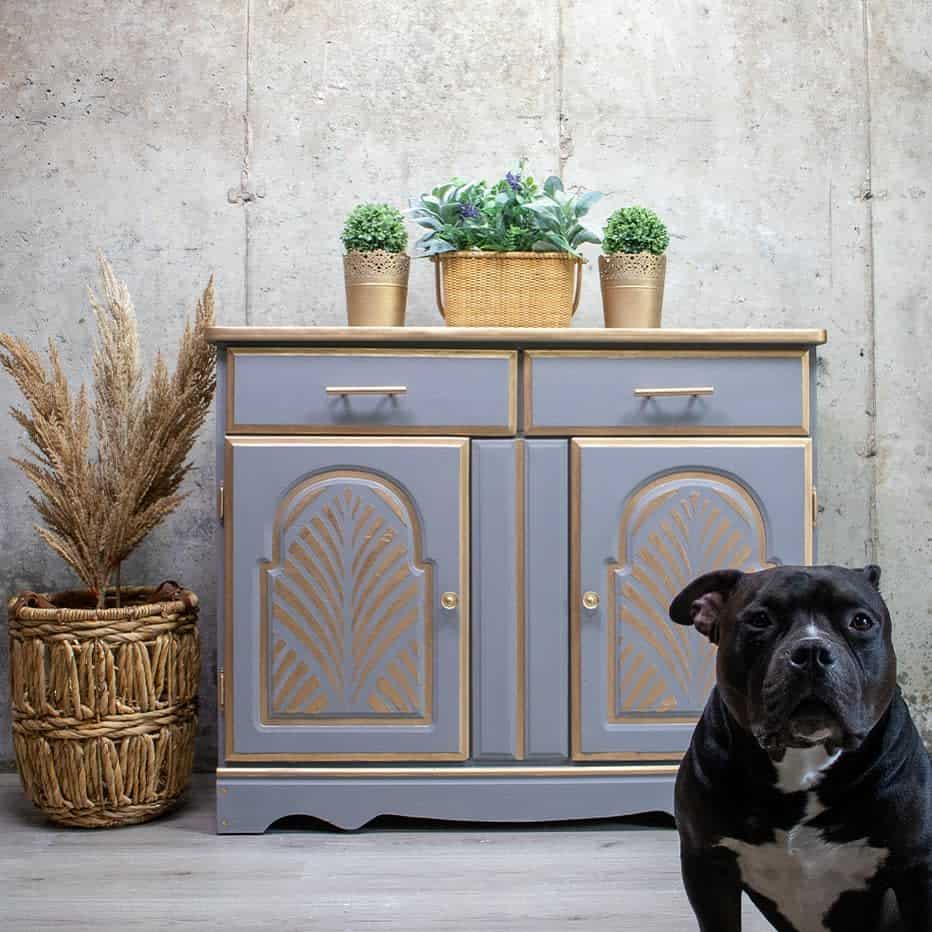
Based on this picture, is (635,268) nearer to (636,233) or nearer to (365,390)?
(636,233)

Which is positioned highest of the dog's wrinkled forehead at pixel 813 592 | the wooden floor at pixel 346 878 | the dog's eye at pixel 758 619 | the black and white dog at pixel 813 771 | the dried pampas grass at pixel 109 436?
the dried pampas grass at pixel 109 436

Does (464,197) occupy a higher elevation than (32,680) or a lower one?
higher

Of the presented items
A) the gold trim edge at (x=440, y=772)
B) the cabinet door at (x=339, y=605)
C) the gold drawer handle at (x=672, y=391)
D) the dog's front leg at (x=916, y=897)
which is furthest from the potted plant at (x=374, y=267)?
the dog's front leg at (x=916, y=897)

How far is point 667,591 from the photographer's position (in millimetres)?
2254

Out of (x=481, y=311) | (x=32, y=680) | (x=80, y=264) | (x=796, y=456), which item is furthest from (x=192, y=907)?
(x=80, y=264)

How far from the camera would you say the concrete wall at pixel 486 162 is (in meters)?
2.79

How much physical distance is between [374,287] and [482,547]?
60 centimetres

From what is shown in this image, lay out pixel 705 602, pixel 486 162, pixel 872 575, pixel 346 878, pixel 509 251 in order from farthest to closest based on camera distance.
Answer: pixel 486 162
pixel 509 251
pixel 346 878
pixel 705 602
pixel 872 575

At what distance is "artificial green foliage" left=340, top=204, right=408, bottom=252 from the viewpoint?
2383mm

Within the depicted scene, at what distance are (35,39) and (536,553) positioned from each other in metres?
1.80

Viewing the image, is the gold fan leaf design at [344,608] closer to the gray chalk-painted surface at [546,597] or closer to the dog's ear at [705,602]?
the gray chalk-painted surface at [546,597]

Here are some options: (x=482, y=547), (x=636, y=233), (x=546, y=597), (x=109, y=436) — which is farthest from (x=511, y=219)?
(x=109, y=436)

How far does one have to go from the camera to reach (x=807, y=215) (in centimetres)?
286

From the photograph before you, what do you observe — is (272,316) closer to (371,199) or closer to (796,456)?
(371,199)
